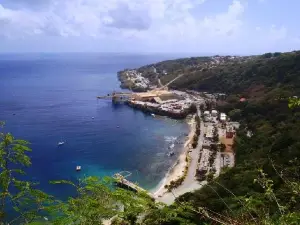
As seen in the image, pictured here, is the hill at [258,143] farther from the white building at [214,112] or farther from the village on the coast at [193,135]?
the white building at [214,112]

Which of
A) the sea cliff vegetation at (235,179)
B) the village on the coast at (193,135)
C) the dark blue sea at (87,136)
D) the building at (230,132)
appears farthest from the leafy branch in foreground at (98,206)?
the building at (230,132)

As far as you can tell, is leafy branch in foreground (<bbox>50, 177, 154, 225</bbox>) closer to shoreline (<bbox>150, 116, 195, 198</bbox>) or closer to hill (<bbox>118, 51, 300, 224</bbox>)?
hill (<bbox>118, 51, 300, 224</bbox>)

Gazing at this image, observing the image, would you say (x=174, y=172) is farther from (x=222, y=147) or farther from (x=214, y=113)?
(x=214, y=113)

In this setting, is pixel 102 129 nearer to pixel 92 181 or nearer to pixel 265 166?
pixel 265 166

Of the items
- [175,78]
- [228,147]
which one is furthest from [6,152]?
[175,78]

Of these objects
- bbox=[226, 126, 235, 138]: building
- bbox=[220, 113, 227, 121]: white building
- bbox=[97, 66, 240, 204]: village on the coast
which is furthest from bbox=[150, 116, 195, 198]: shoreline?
bbox=[220, 113, 227, 121]: white building
